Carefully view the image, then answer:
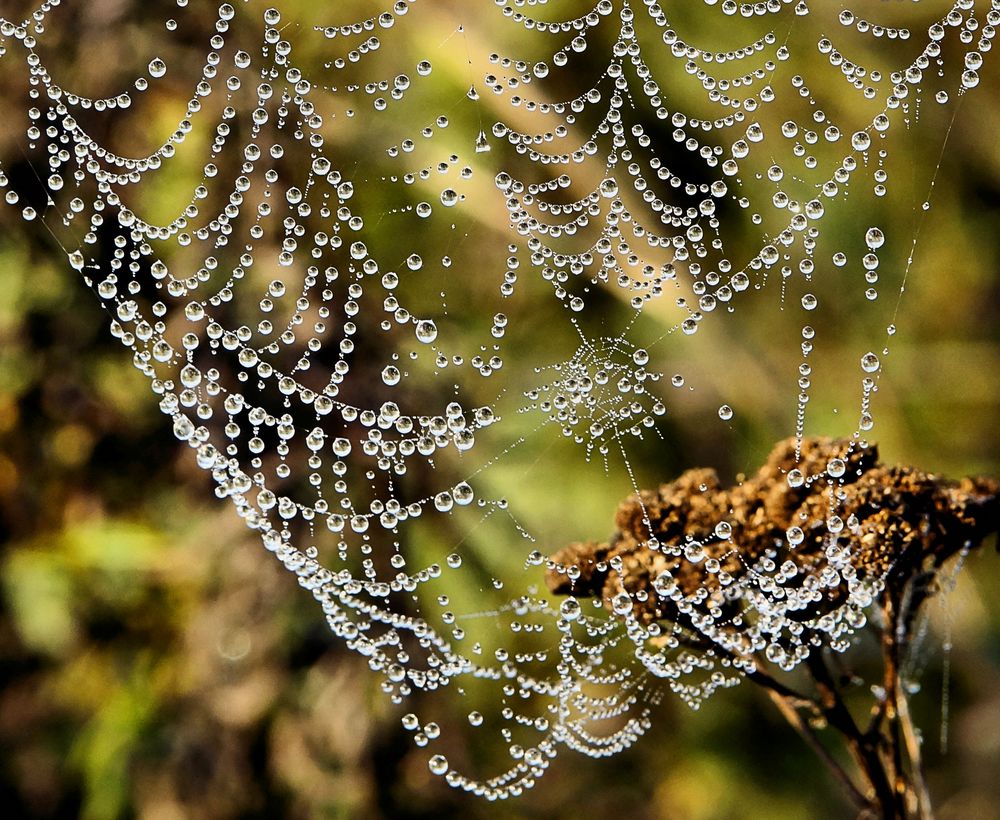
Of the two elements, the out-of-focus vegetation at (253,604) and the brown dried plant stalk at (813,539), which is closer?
the brown dried plant stalk at (813,539)

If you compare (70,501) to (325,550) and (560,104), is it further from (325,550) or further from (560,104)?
(560,104)

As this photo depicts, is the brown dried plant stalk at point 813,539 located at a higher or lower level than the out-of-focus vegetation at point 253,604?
higher

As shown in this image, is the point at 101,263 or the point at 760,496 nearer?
the point at 760,496

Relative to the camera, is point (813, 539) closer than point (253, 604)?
Yes

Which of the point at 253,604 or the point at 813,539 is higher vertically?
the point at 813,539

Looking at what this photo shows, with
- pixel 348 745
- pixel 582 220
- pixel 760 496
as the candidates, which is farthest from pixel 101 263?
pixel 760 496
